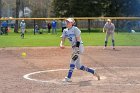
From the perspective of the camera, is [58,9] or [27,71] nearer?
[27,71]

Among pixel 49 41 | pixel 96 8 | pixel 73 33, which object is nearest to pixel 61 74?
pixel 73 33

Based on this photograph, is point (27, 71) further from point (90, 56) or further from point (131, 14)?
point (131, 14)

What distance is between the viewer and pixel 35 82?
1185 cm

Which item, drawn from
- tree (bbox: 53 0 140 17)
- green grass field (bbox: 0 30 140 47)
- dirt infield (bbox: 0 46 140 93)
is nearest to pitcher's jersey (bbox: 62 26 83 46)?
dirt infield (bbox: 0 46 140 93)

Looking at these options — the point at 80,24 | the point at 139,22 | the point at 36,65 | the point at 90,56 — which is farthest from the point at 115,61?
the point at 80,24

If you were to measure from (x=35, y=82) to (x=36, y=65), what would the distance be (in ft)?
15.4

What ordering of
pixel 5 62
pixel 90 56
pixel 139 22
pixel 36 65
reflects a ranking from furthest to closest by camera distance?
pixel 139 22
pixel 90 56
pixel 5 62
pixel 36 65

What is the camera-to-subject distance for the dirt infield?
10.7 m

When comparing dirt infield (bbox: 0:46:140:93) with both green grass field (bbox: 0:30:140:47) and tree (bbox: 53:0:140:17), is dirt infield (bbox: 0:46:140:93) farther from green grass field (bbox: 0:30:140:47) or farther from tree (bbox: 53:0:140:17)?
tree (bbox: 53:0:140:17)

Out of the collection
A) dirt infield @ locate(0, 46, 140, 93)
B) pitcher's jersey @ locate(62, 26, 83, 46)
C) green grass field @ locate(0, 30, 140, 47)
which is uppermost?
pitcher's jersey @ locate(62, 26, 83, 46)

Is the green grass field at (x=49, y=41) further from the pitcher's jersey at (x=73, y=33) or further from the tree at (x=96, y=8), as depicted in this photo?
the tree at (x=96, y=8)

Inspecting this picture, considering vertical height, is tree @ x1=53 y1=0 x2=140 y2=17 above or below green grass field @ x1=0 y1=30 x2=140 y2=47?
above

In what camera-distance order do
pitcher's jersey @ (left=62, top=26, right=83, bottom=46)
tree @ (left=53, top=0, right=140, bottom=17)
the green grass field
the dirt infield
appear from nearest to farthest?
1. the dirt infield
2. pitcher's jersey @ (left=62, top=26, right=83, bottom=46)
3. the green grass field
4. tree @ (left=53, top=0, right=140, bottom=17)

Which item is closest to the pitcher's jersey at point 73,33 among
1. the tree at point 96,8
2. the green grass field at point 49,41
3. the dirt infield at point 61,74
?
the dirt infield at point 61,74
